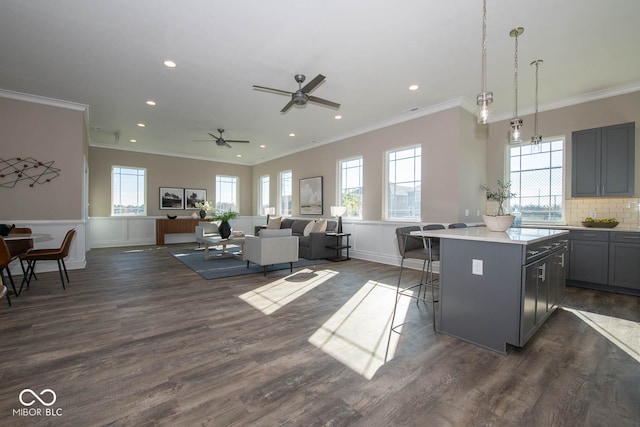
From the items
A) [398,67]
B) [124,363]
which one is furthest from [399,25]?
[124,363]

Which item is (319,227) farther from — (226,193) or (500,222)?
(226,193)

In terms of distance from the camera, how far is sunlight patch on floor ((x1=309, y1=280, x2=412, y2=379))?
7.32 ft

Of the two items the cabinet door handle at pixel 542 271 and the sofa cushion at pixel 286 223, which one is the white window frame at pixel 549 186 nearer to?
the cabinet door handle at pixel 542 271

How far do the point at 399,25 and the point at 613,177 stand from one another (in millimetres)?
4077

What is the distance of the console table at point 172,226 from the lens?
902 centimetres

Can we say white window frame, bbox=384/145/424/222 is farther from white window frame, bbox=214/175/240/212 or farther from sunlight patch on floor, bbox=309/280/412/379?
white window frame, bbox=214/175/240/212

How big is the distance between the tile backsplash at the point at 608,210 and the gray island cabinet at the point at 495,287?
2780mm

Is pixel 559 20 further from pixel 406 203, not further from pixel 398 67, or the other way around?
pixel 406 203

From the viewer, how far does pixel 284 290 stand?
4.11 m

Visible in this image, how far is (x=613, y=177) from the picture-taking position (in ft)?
14.0

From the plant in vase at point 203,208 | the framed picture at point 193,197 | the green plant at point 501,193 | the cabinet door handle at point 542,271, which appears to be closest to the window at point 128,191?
the framed picture at point 193,197

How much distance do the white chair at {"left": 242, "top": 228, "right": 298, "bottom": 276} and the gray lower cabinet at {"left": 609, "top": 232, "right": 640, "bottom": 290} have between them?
4.74 meters

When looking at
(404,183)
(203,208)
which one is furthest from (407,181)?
(203,208)

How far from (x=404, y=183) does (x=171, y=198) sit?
773 centimetres
